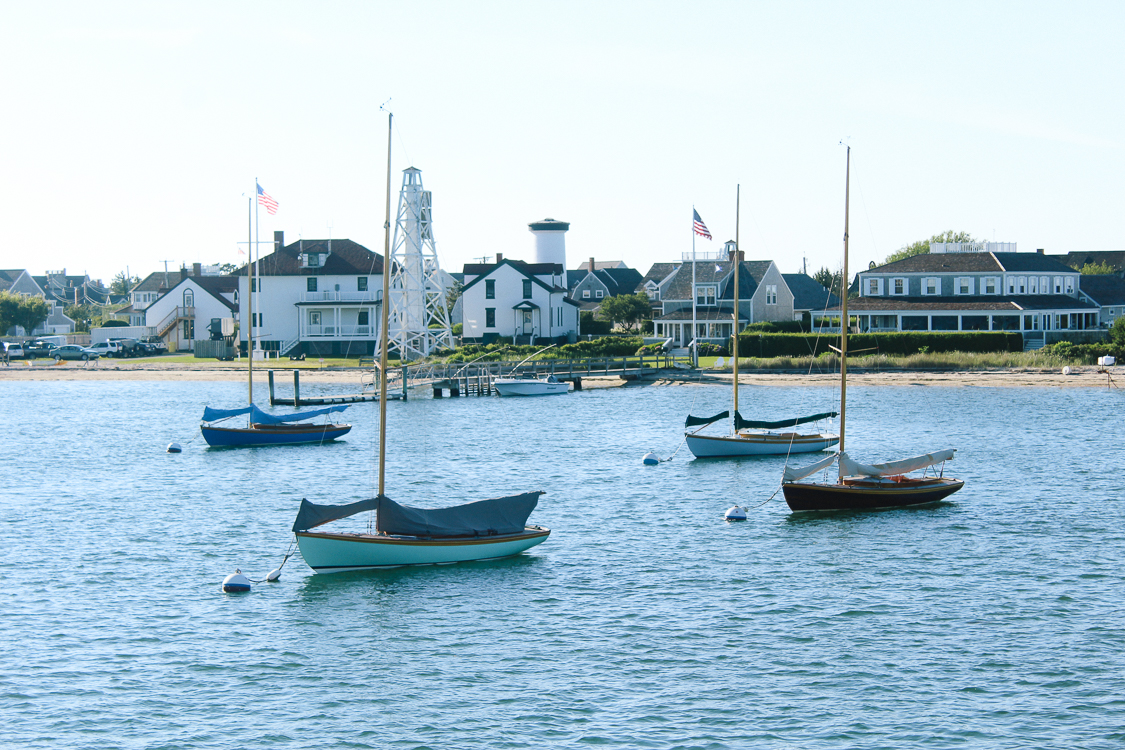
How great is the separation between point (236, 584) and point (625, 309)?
94129mm

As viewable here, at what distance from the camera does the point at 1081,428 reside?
59.3 metres

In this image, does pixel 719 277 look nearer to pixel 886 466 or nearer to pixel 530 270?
pixel 530 270

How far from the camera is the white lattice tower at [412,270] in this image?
90.1 m

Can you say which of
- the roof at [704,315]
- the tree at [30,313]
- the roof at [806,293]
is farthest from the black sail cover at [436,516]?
the tree at [30,313]

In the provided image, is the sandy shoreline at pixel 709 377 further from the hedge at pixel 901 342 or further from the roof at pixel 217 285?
the roof at pixel 217 285

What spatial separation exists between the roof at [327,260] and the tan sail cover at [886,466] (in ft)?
247

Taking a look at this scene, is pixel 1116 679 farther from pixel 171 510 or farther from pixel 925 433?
pixel 925 433

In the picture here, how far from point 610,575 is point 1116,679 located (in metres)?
12.3

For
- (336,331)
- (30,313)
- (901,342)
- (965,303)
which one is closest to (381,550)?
(901,342)

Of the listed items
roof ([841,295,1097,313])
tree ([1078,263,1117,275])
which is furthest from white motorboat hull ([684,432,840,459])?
tree ([1078,263,1117,275])

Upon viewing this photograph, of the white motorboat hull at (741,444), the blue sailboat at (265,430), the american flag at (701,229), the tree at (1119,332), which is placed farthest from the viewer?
the tree at (1119,332)

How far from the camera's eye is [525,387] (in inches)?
3275

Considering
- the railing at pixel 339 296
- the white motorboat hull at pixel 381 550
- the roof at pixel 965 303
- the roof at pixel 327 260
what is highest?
the roof at pixel 327 260

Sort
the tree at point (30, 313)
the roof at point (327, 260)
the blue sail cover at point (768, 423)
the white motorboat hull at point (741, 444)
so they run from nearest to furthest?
1. the blue sail cover at point (768, 423)
2. the white motorboat hull at point (741, 444)
3. the roof at point (327, 260)
4. the tree at point (30, 313)
